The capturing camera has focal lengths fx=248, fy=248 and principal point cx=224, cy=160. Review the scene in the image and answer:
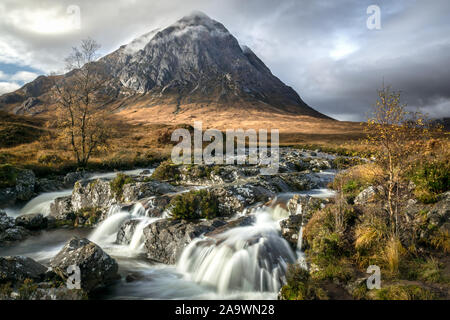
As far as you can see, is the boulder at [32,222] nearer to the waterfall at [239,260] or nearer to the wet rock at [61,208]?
the wet rock at [61,208]

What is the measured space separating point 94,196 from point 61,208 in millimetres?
2534

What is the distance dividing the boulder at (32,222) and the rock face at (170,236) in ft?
28.4

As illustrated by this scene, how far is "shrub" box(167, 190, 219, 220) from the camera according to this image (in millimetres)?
13508

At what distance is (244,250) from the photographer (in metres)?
9.70

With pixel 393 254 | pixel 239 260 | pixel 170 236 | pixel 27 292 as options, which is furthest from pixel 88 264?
pixel 393 254

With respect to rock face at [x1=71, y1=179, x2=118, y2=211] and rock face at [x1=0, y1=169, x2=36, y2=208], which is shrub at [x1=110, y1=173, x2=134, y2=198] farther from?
rock face at [x1=0, y1=169, x2=36, y2=208]

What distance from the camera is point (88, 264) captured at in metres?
8.80

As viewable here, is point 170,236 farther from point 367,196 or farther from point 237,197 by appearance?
point 367,196

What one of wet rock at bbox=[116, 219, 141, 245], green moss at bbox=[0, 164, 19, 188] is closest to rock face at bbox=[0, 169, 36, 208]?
green moss at bbox=[0, 164, 19, 188]

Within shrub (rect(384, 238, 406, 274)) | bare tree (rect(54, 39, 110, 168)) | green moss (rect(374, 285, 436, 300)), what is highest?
bare tree (rect(54, 39, 110, 168))

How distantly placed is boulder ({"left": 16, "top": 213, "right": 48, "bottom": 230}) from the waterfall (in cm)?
1131
